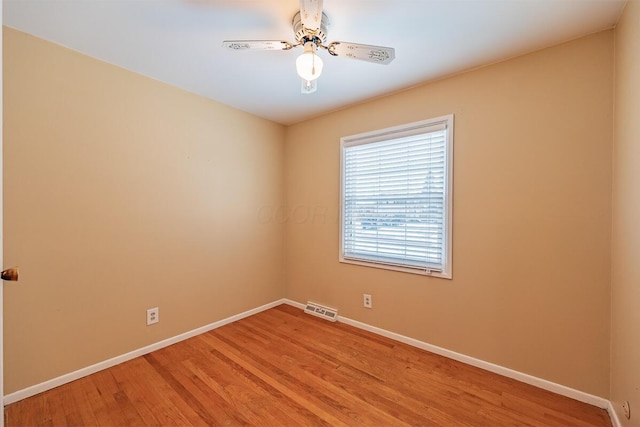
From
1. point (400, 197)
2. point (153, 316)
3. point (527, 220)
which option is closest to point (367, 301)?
point (400, 197)

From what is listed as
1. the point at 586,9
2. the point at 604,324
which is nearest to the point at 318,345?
the point at 604,324

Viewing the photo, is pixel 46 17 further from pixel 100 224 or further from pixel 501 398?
pixel 501 398

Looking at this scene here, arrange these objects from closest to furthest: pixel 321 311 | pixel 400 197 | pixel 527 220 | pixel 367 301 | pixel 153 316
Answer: pixel 527 220 < pixel 153 316 < pixel 400 197 < pixel 367 301 < pixel 321 311

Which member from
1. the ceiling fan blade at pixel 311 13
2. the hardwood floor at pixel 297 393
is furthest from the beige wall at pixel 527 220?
the ceiling fan blade at pixel 311 13

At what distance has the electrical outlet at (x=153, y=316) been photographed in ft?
7.98

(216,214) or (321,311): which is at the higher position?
(216,214)

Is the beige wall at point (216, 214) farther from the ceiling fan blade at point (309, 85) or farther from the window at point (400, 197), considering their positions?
the ceiling fan blade at point (309, 85)

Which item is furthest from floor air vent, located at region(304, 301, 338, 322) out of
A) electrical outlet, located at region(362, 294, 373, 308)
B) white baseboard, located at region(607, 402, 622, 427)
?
white baseboard, located at region(607, 402, 622, 427)

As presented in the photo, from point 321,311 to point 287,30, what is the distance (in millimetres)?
2667

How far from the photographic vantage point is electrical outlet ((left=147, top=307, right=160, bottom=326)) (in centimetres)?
243

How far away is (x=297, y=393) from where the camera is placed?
6.33 feet

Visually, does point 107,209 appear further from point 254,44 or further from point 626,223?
point 626,223

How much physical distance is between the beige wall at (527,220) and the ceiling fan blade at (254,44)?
4.54 feet

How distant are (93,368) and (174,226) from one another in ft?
3.92
